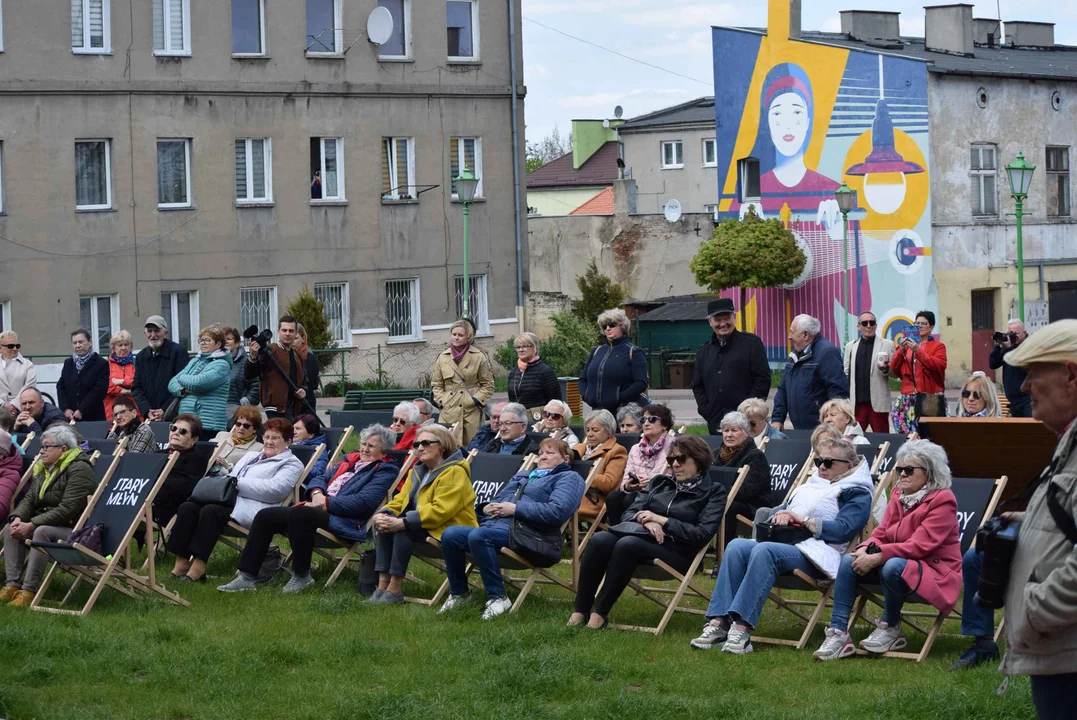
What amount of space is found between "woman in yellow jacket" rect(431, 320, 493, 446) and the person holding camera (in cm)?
908

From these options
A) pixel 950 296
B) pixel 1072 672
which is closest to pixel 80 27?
Result: pixel 950 296

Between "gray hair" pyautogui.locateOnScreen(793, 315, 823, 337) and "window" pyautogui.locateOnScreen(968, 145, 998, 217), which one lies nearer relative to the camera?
"gray hair" pyautogui.locateOnScreen(793, 315, 823, 337)

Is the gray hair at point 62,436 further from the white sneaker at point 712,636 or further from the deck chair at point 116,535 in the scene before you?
the white sneaker at point 712,636

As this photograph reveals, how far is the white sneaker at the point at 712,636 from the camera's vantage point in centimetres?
805

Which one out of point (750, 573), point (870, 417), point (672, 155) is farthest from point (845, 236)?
point (672, 155)

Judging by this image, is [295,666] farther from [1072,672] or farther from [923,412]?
[923,412]

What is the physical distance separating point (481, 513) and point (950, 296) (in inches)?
980

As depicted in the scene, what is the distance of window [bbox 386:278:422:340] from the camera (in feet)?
112

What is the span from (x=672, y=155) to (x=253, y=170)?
82.6ft

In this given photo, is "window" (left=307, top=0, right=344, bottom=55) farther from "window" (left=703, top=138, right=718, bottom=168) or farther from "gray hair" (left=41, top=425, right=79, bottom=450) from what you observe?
"gray hair" (left=41, top=425, right=79, bottom=450)

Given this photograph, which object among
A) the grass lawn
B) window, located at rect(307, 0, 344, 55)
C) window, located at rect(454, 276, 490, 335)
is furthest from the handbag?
window, located at rect(454, 276, 490, 335)

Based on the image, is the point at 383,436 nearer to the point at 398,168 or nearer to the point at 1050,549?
the point at 1050,549

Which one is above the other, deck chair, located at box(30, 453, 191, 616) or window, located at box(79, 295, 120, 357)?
window, located at box(79, 295, 120, 357)

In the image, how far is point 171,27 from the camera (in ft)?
100
